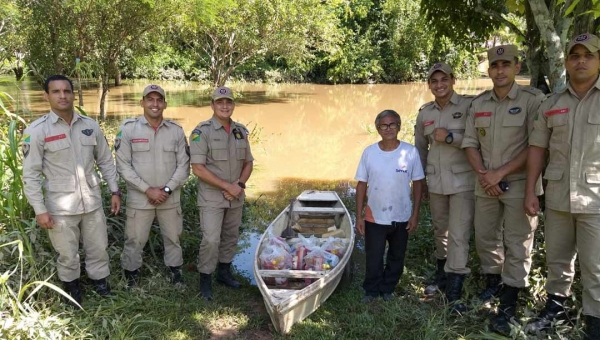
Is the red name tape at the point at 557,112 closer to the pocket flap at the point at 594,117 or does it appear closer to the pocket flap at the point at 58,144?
the pocket flap at the point at 594,117

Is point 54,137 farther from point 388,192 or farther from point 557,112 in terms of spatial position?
point 557,112

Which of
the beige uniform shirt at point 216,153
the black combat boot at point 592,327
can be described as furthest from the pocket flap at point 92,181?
the black combat boot at point 592,327

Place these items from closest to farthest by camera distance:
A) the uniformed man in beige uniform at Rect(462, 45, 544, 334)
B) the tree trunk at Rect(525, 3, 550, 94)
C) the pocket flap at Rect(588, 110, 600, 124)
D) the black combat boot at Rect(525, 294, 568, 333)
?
the pocket flap at Rect(588, 110, 600, 124), the black combat boot at Rect(525, 294, 568, 333), the uniformed man in beige uniform at Rect(462, 45, 544, 334), the tree trunk at Rect(525, 3, 550, 94)

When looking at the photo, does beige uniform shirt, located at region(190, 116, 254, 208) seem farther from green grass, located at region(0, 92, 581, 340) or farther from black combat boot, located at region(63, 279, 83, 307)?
black combat boot, located at region(63, 279, 83, 307)

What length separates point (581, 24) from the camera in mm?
3703

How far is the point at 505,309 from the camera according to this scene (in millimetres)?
3184

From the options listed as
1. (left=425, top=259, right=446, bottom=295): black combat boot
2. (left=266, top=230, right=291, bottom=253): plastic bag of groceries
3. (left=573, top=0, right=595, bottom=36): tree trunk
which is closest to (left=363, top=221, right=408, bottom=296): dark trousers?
(left=425, top=259, right=446, bottom=295): black combat boot

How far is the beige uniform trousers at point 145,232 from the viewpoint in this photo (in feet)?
12.0

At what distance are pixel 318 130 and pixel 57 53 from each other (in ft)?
22.0

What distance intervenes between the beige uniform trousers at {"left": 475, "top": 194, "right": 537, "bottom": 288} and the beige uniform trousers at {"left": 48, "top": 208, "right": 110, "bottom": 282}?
2.82 m

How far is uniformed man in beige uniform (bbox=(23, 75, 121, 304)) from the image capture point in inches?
122

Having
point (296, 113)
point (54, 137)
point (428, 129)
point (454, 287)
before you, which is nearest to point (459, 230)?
point (454, 287)

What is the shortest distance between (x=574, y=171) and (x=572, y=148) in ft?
0.45

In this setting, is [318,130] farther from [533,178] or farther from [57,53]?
[533,178]
